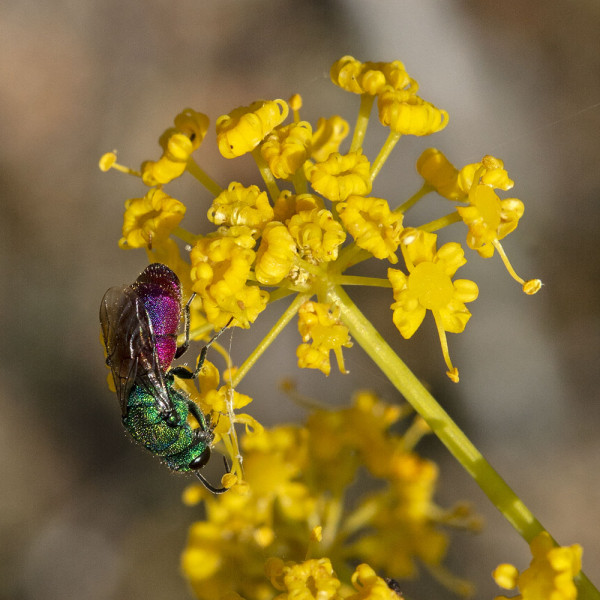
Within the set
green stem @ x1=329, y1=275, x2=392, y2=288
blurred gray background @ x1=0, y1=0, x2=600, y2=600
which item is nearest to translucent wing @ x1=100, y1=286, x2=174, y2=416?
green stem @ x1=329, y1=275, x2=392, y2=288

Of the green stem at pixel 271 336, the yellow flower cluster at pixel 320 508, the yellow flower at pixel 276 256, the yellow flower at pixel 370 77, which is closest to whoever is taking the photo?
the yellow flower at pixel 276 256

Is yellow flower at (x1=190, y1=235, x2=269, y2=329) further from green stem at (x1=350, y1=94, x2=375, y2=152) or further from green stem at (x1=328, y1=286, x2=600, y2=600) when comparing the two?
green stem at (x1=350, y1=94, x2=375, y2=152)

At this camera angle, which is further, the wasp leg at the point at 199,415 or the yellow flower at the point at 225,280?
the wasp leg at the point at 199,415

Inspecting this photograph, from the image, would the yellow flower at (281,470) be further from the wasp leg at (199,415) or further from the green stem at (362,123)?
the green stem at (362,123)

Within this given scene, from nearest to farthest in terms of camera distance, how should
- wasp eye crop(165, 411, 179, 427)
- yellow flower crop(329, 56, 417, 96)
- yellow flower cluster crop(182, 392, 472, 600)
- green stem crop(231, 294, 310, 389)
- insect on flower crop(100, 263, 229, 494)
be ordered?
1. green stem crop(231, 294, 310, 389)
2. yellow flower crop(329, 56, 417, 96)
3. insect on flower crop(100, 263, 229, 494)
4. wasp eye crop(165, 411, 179, 427)
5. yellow flower cluster crop(182, 392, 472, 600)

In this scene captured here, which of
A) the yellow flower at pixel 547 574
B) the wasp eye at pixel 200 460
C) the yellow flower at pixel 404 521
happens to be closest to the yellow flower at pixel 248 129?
the wasp eye at pixel 200 460
